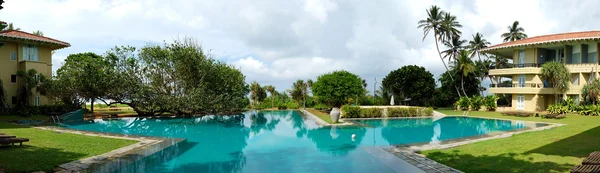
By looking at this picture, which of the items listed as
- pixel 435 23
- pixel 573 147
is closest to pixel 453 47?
pixel 435 23

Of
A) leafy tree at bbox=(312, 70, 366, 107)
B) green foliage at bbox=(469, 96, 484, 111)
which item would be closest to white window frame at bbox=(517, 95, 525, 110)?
green foliage at bbox=(469, 96, 484, 111)

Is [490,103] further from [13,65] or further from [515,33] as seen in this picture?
[13,65]

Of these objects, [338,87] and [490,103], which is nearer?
[490,103]

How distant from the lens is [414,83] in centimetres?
4072

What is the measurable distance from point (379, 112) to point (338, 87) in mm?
8257

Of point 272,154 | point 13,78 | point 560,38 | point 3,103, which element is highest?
point 560,38

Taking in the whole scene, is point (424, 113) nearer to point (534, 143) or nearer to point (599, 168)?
point (534, 143)

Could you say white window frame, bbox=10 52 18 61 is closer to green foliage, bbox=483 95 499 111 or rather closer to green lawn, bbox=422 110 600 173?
green lawn, bbox=422 110 600 173

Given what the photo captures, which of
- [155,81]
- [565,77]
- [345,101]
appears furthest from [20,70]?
[565,77]

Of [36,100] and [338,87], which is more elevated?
[338,87]

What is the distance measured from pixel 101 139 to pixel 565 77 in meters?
32.2

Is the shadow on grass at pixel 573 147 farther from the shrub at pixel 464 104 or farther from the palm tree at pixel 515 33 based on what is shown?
the palm tree at pixel 515 33

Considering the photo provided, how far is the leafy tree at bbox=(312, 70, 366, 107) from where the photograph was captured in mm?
36250

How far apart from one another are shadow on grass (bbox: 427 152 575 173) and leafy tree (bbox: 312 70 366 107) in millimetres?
25939
